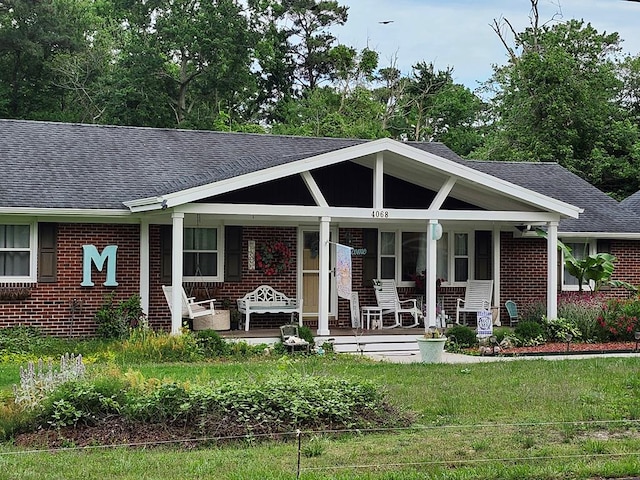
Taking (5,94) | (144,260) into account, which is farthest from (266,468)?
(5,94)

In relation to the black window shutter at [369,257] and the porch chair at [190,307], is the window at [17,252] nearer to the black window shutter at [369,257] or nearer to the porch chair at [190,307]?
the porch chair at [190,307]

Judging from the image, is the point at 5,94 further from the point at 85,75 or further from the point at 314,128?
the point at 314,128

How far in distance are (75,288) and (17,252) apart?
1.31 m

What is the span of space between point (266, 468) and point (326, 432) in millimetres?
1418

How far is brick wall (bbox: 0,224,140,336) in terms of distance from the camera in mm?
18578

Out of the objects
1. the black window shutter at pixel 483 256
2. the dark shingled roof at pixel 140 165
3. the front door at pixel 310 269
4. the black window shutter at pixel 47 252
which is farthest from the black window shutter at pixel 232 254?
the black window shutter at pixel 483 256


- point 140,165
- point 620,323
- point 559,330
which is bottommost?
point 559,330

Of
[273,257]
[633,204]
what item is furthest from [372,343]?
[633,204]

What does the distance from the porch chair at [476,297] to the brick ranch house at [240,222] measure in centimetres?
43

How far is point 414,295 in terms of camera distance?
866 inches

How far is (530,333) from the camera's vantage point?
1892 cm

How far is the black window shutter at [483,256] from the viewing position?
22.5m

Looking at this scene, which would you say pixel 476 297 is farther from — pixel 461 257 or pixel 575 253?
pixel 575 253

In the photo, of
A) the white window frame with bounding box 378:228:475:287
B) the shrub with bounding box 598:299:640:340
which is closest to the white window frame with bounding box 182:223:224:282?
the white window frame with bounding box 378:228:475:287
